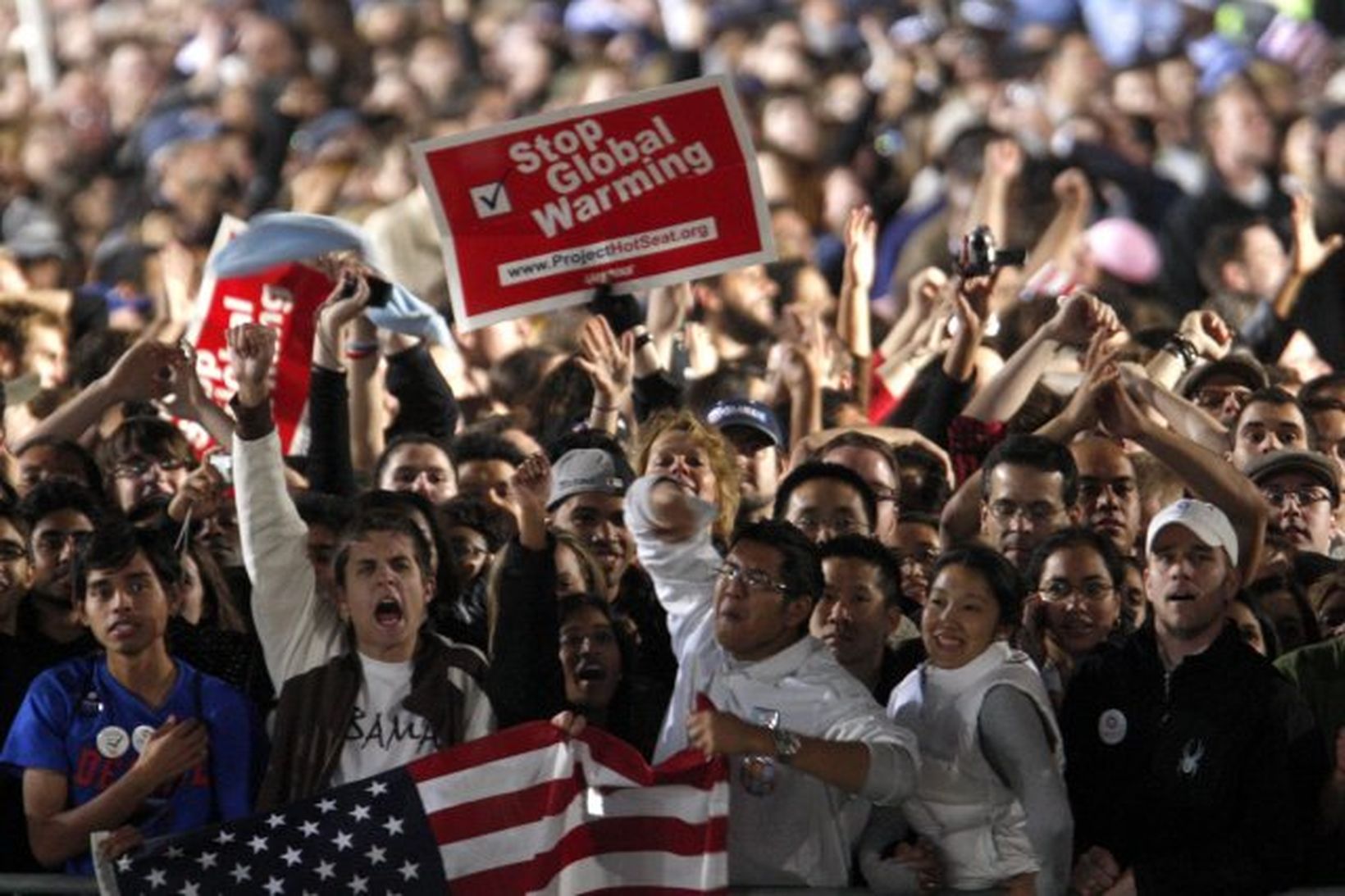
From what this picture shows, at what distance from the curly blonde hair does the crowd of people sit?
2cm

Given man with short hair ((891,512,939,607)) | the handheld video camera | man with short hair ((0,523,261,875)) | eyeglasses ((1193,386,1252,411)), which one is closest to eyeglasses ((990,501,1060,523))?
man with short hair ((891,512,939,607))

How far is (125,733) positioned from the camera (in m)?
8.30

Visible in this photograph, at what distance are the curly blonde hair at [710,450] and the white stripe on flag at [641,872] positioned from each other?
140 cm

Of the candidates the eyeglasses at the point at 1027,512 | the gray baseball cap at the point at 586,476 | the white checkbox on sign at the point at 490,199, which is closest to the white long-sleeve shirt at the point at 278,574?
the gray baseball cap at the point at 586,476

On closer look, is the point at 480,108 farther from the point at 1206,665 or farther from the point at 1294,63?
the point at 1206,665

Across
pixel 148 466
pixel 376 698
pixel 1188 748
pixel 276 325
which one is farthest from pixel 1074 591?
pixel 276 325

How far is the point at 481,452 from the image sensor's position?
1045 centimetres

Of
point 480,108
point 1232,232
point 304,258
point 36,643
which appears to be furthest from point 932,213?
point 36,643

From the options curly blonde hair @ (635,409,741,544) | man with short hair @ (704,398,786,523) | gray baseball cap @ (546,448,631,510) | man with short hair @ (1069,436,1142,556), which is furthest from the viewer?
man with short hair @ (704,398,786,523)

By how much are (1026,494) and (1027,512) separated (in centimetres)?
5

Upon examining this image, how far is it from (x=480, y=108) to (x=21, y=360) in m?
6.50

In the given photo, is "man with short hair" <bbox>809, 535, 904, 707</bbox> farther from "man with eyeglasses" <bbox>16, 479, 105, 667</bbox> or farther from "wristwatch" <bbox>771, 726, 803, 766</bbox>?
"man with eyeglasses" <bbox>16, 479, 105, 667</bbox>

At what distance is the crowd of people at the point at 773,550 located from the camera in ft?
26.1

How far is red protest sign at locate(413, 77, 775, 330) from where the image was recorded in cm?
1041
